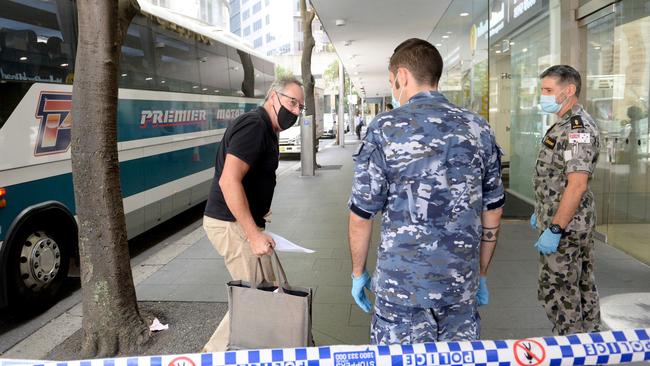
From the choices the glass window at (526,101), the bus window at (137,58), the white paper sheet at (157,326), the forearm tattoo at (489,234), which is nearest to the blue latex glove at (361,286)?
the forearm tattoo at (489,234)

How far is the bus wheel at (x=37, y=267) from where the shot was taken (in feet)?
16.3

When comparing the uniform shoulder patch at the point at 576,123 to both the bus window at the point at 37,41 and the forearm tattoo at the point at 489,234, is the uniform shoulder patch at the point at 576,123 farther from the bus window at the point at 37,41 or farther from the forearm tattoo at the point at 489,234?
the bus window at the point at 37,41

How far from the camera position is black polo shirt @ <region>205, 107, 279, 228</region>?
10.0 ft

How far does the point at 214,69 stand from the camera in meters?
A: 10.2

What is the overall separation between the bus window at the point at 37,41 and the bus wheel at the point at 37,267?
1464 mm

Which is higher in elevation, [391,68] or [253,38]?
[253,38]

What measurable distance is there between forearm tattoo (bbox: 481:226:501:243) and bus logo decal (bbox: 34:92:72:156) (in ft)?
13.4

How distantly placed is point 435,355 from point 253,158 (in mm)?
1472

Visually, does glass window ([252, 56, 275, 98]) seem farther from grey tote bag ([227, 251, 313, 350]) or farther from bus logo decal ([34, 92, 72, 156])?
grey tote bag ([227, 251, 313, 350])

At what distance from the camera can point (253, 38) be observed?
141 metres

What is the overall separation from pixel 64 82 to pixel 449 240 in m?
4.78

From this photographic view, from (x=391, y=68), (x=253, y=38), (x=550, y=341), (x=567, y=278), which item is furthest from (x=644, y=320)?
(x=253, y=38)

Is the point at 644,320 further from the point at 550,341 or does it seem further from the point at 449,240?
the point at 449,240

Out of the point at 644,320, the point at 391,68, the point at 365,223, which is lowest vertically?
the point at 644,320
